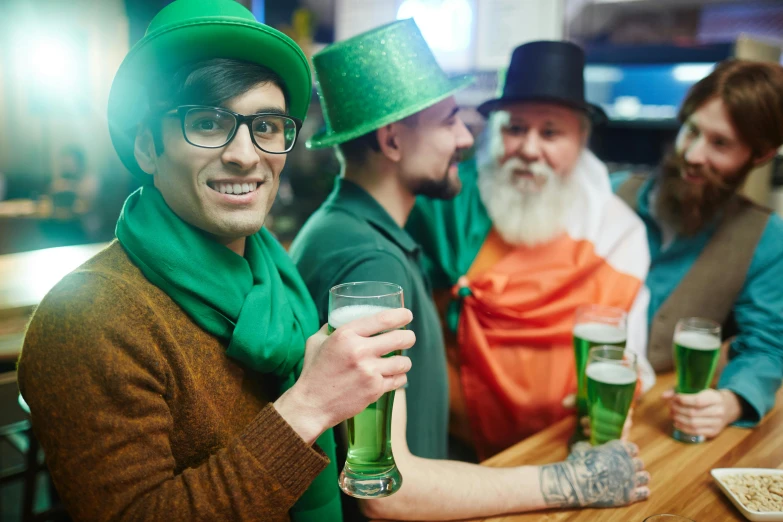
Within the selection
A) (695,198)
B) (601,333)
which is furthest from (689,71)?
(601,333)

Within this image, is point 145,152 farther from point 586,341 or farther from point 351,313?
point 586,341

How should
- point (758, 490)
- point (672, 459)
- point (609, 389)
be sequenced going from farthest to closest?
point (672, 459), point (609, 389), point (758, 490)

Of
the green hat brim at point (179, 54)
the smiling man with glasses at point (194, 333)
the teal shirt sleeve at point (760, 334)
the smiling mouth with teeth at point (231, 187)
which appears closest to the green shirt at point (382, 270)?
the smiling man with glasses at point (194, 333)

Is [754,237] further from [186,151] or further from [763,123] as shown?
[186,151]

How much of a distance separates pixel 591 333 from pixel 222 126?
1.10 m

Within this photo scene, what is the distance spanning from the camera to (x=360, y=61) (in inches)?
62.7

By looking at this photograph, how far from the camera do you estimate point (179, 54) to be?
104cm

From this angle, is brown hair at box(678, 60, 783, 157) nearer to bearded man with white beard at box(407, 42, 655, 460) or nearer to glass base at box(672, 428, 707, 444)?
bearded man with white beard at box(407, 42, 655, 460)

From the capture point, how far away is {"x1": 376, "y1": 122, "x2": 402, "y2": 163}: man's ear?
166 centimetres

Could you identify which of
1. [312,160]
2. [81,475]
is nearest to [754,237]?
[81,475]

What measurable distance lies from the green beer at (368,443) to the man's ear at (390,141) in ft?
2.39

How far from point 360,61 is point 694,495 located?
1336 mm

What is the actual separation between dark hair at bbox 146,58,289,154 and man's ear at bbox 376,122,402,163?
0.63 metres

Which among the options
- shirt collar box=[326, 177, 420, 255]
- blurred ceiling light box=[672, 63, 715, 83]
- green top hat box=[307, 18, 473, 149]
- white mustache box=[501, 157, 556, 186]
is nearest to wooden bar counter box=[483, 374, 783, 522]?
shirt collar box=[326, 177, 420, 255]
